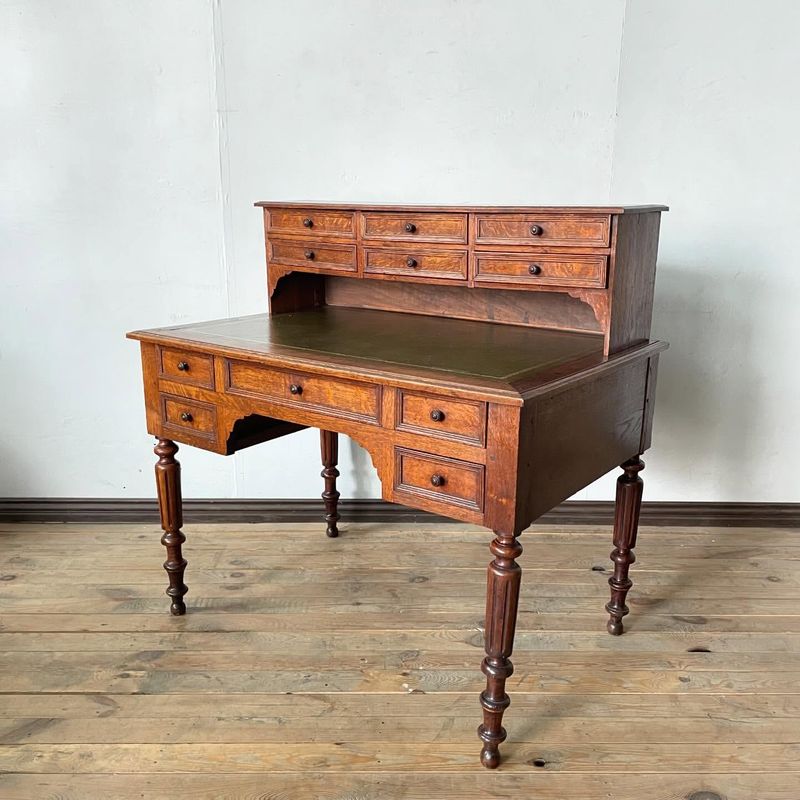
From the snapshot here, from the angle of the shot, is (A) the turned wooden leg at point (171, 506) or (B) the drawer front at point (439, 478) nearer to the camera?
(B) the drawer front at point (439, 478)

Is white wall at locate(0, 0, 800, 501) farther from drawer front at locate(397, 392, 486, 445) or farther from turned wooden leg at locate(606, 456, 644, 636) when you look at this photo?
drawer front at locate(397, 392, 486, 445)

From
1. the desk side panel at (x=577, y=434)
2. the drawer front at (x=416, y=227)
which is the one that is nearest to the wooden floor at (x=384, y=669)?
the desk side panel at (x=577, y=434)

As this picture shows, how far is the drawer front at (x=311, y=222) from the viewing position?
2.51m

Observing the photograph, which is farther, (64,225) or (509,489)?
(64,225)

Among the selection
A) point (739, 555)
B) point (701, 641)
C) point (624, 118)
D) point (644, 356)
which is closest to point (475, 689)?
point (701, 641)

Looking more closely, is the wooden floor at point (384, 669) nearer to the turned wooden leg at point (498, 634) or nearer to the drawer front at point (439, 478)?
the turned wooden leg at point (498, 634)

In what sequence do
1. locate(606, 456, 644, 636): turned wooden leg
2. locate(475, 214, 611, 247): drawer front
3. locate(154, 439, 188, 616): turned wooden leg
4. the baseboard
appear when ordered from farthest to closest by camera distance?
the baseboard, locate(154, 439, 188, 616): turned wooden leg, locate(606, 456, 644, 636): turned wooden leg, locate(475, 214, 611, 247): drawer front

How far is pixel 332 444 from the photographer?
316 cm

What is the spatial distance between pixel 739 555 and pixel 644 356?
A: 1.31 metres

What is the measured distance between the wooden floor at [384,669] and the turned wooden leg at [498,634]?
9 cm

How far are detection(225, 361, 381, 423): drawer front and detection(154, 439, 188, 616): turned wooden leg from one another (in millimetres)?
400

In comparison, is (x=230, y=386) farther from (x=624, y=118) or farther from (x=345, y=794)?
(x=624, y=118)

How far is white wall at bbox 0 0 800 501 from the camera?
290 centimetres

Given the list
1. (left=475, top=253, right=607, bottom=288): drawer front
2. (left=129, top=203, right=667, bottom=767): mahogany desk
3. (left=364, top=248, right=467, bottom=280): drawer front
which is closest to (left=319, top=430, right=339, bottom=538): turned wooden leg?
(left=129, top=203, right=667, bottom=767): mahogany desk
